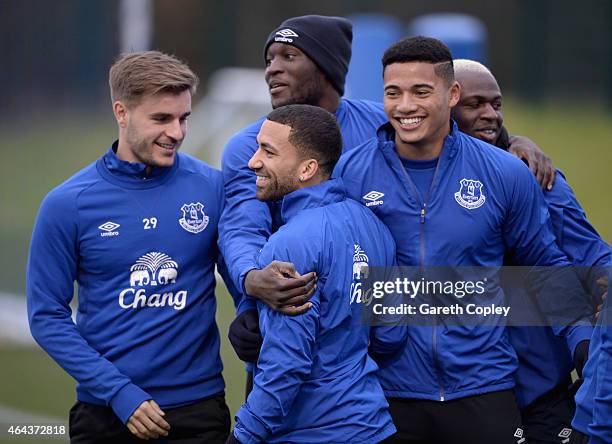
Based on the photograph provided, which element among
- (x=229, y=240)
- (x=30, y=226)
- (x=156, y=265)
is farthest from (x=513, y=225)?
(x=30, y=226)

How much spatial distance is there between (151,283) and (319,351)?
2.31ft

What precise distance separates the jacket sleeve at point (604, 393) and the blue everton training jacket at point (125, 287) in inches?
53.1

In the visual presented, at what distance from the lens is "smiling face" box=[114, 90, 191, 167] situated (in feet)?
12.0

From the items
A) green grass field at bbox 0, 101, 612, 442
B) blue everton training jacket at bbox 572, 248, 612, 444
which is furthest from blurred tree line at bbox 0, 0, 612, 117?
blue everton training jacket at bbox 572, 248, 612, 444

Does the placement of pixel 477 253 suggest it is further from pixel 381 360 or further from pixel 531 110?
pixel 531 110

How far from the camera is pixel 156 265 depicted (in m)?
Answer: 3.62

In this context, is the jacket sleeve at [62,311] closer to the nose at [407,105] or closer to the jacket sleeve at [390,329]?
the jacket sleeve at [390,329]

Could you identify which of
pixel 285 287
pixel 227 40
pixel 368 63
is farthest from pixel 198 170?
pixel 227 40

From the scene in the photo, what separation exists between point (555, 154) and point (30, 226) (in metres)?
8.81

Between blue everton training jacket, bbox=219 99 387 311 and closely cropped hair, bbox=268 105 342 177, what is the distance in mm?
344

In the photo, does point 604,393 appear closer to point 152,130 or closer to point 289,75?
point 152,130

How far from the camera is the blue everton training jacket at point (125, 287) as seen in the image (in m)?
3.54

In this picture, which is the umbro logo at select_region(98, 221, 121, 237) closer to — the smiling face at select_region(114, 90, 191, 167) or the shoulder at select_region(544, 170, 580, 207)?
the smiling face at select_region(114, 90, 191, 167)

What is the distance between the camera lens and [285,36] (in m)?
4.21
